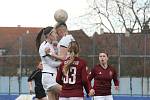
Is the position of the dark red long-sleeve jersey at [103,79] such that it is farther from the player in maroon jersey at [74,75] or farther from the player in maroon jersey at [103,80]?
the player in maroon jersey at [74,75]

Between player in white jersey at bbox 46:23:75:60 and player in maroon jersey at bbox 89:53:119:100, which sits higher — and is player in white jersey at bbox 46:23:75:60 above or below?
above

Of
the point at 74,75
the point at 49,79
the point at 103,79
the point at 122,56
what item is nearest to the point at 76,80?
the point at 74,75

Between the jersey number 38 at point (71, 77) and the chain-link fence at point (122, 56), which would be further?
the chain-link fence at point (122, 56)

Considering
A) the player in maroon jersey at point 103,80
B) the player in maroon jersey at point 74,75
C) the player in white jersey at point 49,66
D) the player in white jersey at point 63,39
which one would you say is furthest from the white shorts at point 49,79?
the player in maroon jersey at point 103,80

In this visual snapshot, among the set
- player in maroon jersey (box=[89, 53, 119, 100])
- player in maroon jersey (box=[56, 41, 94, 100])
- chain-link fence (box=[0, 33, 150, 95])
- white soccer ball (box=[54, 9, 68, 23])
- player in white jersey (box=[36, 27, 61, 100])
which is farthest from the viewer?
chain-link fence (box=[0, 33, 150, 95])

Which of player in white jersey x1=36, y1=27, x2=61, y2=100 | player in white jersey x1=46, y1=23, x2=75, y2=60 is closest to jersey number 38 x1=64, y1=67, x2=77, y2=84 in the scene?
player in white jersey x1=46, y1=23, x2=75, y2=60

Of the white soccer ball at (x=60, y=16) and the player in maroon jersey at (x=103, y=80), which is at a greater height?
the white soccer ball at (x=60, y=16)

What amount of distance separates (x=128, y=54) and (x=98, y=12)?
56.6 feet

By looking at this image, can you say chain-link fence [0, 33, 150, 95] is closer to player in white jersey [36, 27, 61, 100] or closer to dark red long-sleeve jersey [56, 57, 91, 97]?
player in white jersey [36, 27, 61, 100]

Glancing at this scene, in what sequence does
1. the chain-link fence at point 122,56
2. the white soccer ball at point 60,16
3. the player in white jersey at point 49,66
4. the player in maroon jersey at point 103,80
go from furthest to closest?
1. the chain-link fence at point 122,56
2. the player in maroon jersey at point 103,80
3. the player in white jersey at point 49,66
4. the white soccer ball at point 60,16

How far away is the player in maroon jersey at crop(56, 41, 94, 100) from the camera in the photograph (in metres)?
8.36

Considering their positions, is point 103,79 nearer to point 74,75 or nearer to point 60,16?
point 60,16

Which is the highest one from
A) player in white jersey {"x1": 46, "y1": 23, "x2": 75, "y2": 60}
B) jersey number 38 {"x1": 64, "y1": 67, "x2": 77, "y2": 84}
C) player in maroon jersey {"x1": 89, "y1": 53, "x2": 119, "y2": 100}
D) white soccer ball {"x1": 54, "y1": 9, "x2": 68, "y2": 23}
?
white soccer ball {"x1": 54, "y1": 9, "x2": 68, "y2": 23}

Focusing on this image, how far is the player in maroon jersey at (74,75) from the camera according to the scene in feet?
27.4
